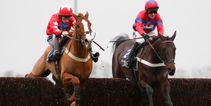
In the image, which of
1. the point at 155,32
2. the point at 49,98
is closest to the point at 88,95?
the point at 49,98

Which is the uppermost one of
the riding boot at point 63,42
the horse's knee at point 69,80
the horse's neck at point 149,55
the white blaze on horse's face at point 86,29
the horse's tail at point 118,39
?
the white blaze on horse's face at point 86,29

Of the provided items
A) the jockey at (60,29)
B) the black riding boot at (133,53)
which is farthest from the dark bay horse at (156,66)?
the jockey at (60,29)

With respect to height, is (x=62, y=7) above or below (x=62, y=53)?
above

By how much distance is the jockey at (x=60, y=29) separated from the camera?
1155 centimetres

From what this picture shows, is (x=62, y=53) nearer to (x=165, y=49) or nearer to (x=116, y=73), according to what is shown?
(x=165, y=49)

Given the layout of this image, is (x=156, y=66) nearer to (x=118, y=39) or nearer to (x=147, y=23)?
(x=147, y=23)

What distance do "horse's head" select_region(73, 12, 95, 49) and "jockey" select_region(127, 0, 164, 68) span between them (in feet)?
5.26

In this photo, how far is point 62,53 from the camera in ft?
38.0

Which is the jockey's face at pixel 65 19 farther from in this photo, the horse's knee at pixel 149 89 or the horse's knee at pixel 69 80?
the horse's knee at pixel 149 89

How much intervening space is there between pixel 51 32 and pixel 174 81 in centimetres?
320

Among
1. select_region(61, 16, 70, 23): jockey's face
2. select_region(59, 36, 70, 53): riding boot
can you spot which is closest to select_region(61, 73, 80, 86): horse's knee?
select_region(59, 36, 70, 53): riding boot

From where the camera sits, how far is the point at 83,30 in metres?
10.6

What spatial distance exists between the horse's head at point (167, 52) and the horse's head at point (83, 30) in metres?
1.41

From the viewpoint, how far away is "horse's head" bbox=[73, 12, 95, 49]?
34.1ft
